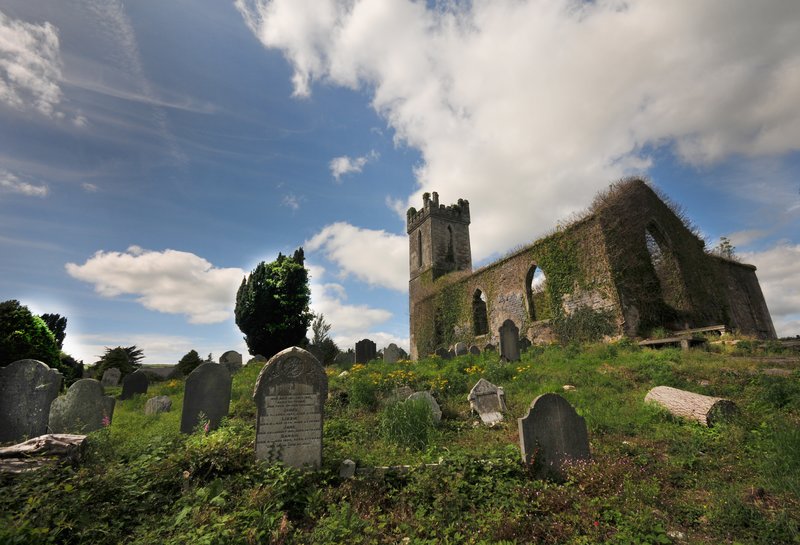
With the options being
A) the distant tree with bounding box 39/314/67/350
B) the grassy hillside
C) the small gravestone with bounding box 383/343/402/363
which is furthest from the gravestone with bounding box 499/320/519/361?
the distant tree with bounding box 39/314/67/350

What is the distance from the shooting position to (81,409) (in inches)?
295

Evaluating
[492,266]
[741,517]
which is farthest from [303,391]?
[492,266]

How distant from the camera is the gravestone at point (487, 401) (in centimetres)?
714

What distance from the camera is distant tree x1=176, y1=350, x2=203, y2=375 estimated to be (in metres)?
18.8

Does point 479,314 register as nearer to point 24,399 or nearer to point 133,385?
point 133,385

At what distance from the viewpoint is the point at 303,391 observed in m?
5.20

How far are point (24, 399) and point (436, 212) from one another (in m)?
25.7

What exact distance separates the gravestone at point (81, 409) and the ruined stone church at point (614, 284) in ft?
34.5

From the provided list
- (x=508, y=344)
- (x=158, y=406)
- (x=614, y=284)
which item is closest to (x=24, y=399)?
(x=158, y=406)

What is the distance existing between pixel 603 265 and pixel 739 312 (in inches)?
457

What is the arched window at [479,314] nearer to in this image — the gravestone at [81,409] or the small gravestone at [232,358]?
the small gravestone at [232,358]

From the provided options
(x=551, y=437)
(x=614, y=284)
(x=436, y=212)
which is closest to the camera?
(x=551, y=437)

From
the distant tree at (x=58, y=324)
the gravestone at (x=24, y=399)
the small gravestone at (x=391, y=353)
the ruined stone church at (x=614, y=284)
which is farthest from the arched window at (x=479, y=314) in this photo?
the distant tree at (x=58, y=324)

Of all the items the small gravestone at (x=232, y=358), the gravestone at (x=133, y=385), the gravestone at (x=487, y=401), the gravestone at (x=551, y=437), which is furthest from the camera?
the small gravestone at (x=232, y=358)
